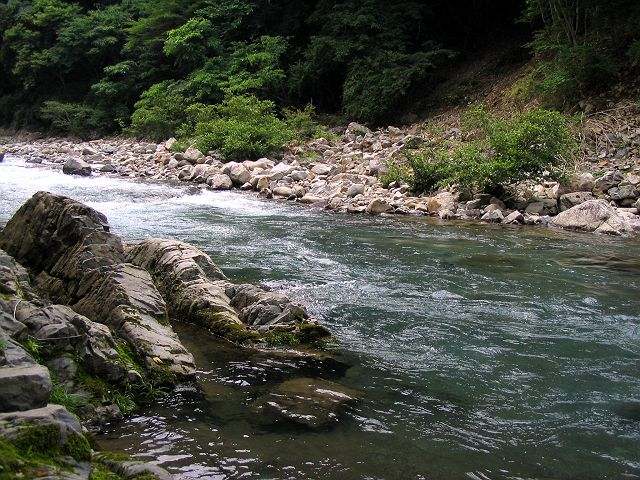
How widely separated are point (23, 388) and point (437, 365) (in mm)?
3044

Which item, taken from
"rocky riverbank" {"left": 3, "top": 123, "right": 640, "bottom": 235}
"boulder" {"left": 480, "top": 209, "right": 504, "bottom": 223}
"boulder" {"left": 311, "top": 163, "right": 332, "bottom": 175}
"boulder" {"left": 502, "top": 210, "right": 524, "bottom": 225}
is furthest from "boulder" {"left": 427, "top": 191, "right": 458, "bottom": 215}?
"boulder" {"left": 311, "top": 163, "right": 332, "bottom": 175}

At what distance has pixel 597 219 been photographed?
1122cm

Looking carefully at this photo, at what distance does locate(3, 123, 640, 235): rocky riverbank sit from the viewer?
11.9 m

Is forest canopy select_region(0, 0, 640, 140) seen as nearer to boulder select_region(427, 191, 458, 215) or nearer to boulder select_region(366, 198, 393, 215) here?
boulder select_region(427, 191, 458, 215)

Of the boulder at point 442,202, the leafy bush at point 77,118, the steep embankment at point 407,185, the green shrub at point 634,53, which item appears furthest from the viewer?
the leafy bush at point 77,118

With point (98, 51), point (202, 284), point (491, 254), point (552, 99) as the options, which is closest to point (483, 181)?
point (491, 254)

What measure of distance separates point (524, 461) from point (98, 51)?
34844mm

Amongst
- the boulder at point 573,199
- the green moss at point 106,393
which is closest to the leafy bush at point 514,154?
the boulder at point 573,199

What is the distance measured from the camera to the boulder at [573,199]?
40.0 feet

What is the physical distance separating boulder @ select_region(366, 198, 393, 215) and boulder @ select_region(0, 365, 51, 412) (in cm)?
1038

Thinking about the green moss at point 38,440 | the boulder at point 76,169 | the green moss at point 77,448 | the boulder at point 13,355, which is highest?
the boulder at point 13,355

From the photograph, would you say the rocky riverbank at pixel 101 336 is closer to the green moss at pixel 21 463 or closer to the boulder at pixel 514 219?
the green moss at pixel 21 463

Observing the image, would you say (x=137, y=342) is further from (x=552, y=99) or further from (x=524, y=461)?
(x=552, y=99)

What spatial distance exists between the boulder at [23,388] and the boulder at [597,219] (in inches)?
397
